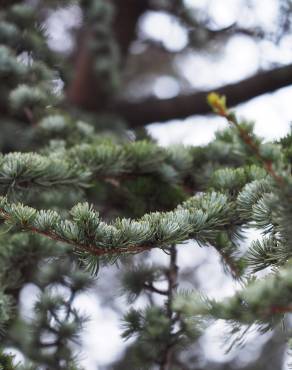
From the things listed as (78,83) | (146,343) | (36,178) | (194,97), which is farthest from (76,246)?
(78,83)

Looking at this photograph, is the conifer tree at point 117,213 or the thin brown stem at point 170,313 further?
the thin brown stem at point 170,313

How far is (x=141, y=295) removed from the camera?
47.3 inches

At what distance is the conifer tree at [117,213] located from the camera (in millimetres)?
652

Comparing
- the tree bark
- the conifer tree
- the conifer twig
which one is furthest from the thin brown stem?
the tree bark

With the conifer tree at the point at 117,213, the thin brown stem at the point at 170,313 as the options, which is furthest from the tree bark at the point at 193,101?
the thin brown stem at the point at 170,313

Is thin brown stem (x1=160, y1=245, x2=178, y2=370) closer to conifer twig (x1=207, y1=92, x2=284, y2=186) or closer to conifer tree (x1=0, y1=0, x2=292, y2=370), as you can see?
conifer tree (x1=0, y1=0, x2=292, y2=370)

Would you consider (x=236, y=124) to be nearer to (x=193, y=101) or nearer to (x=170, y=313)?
(x=170, y=313)

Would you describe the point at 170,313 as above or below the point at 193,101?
below

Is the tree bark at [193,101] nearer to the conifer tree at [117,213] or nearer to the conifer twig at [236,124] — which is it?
the conifer tree at [117,213]

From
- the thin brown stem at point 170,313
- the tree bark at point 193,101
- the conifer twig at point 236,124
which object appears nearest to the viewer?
the conifer twig at point 236,124

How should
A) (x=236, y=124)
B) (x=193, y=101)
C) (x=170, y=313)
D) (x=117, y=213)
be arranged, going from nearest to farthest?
(x=236, y=124) → (x=170, y=313) → (x=117, y=213) → (x=193, y=101)

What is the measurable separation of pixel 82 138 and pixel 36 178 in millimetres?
395

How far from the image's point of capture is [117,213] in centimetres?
139

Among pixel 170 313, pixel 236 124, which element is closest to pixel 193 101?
pixel 170 313
